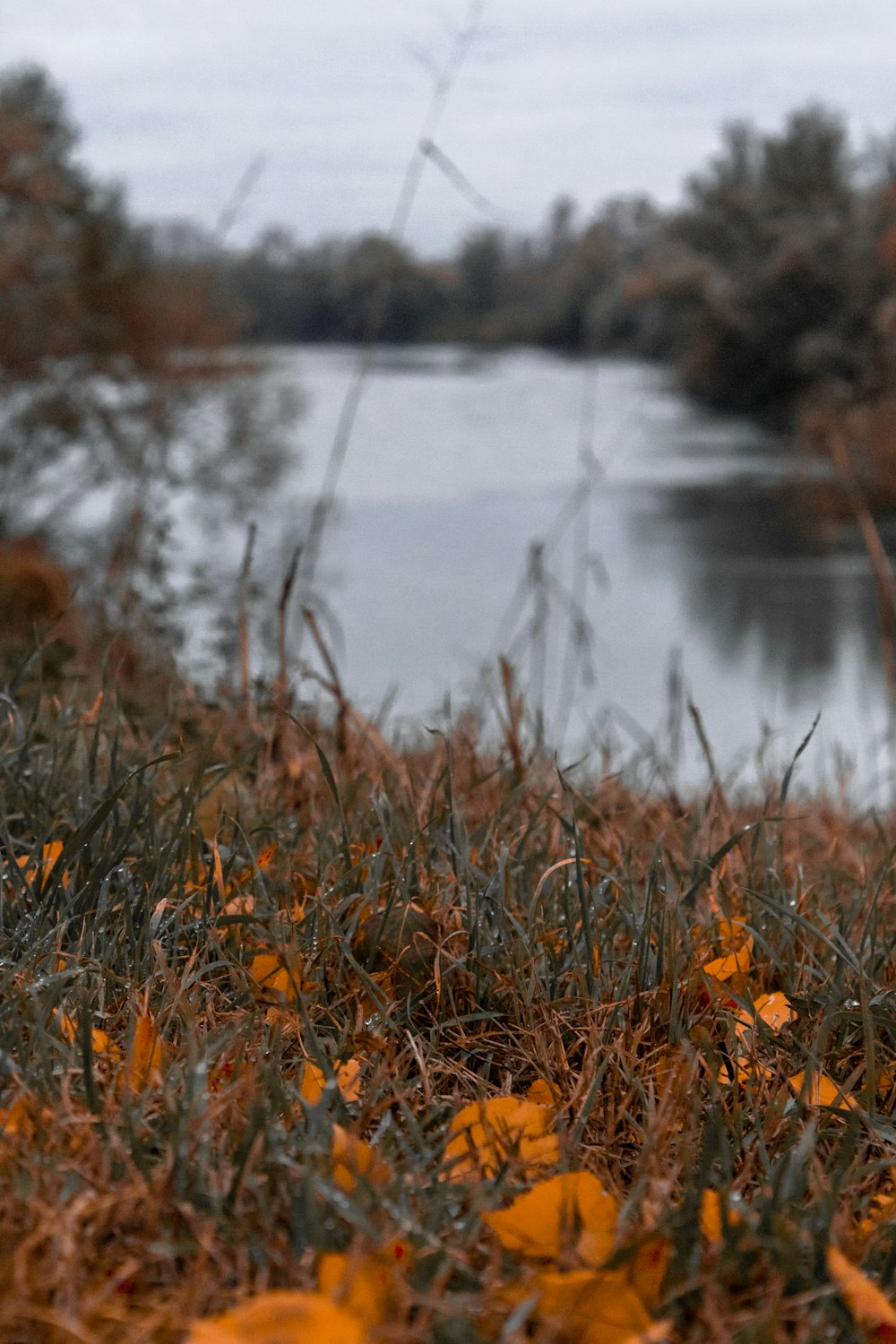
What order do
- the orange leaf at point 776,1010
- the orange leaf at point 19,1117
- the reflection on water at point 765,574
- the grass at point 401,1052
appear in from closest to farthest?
the grass at point 401,1052
the orange leaf at point 19,1117
the orange leaf at point 776,1010
the reflection on water at point 765,574

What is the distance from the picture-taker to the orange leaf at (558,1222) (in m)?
0.93

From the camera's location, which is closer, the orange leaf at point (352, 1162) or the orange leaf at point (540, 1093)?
the orange leaf at point (352, 1162)

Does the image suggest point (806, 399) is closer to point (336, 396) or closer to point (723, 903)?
point (336, 396)

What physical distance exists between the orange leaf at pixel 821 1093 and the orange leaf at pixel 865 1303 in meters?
0.30

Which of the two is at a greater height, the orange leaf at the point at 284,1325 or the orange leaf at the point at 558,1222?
the orange leaf at the point at 284,1325

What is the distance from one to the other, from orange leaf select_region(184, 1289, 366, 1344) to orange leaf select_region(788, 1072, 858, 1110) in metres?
0.54

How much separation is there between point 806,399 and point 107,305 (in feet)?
53.7

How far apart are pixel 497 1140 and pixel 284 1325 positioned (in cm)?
31

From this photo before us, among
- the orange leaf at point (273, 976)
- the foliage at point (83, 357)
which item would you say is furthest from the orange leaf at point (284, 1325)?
the foliage at point (83, 357)

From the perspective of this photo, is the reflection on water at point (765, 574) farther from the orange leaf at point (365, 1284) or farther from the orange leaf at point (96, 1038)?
the orange leaf at point (365, 1284)

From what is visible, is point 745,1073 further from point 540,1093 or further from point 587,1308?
point 587,1308

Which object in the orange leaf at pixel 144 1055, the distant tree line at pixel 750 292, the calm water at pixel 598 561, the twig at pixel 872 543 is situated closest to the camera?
the orange leaf at pixel 144 1055

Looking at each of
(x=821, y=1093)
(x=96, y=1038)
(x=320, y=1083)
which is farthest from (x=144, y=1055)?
(x=821, y=1093)

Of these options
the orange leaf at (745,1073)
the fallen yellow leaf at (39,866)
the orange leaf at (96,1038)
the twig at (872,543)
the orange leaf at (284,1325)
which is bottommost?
the orange leaf at (745,1073)
